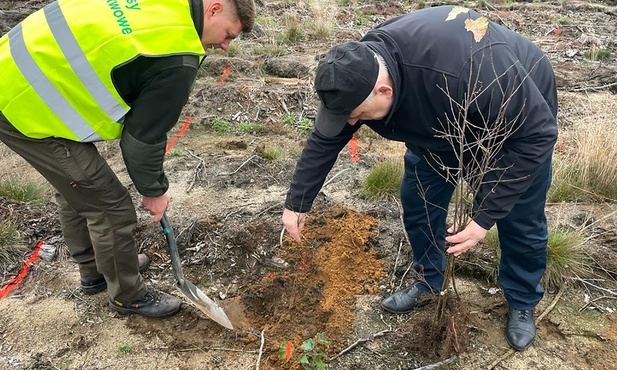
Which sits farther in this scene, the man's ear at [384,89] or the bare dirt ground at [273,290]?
the bare dirt ground at [273,290]

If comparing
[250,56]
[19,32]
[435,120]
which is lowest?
[250,56]

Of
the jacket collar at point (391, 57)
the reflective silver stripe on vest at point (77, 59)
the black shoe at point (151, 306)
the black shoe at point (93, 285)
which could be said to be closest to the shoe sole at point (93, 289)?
the black shoe at point (93, 285)

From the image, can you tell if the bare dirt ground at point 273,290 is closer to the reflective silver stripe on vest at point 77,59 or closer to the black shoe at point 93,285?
the black shoe at point 93,285

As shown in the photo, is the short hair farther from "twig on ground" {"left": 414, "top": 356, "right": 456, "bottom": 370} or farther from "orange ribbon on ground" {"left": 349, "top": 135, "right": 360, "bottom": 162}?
"orange ribbon on ground" {"left": 349, "top": 135, "right": 360, "bottom": 162}

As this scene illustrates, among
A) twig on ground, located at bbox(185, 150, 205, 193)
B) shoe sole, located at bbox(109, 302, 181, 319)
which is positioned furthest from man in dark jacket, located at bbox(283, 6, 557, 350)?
twig on ground, located at bbox(185, 150, 205, 193)

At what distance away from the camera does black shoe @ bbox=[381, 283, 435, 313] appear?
276 centimetres

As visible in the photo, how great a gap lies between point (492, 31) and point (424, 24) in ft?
0.92

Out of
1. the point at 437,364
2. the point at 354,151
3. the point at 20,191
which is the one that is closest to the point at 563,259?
the point at 437,364

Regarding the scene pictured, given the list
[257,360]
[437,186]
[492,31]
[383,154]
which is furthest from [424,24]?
[383,154]

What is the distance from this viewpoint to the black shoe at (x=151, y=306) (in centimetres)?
277

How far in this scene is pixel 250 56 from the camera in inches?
292

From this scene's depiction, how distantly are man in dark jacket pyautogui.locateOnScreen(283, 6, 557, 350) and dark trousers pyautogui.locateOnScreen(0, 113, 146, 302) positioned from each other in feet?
3.06

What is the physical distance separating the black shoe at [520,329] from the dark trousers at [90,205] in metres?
2.08

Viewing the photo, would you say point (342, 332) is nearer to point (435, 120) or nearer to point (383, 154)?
point (435, 120)
